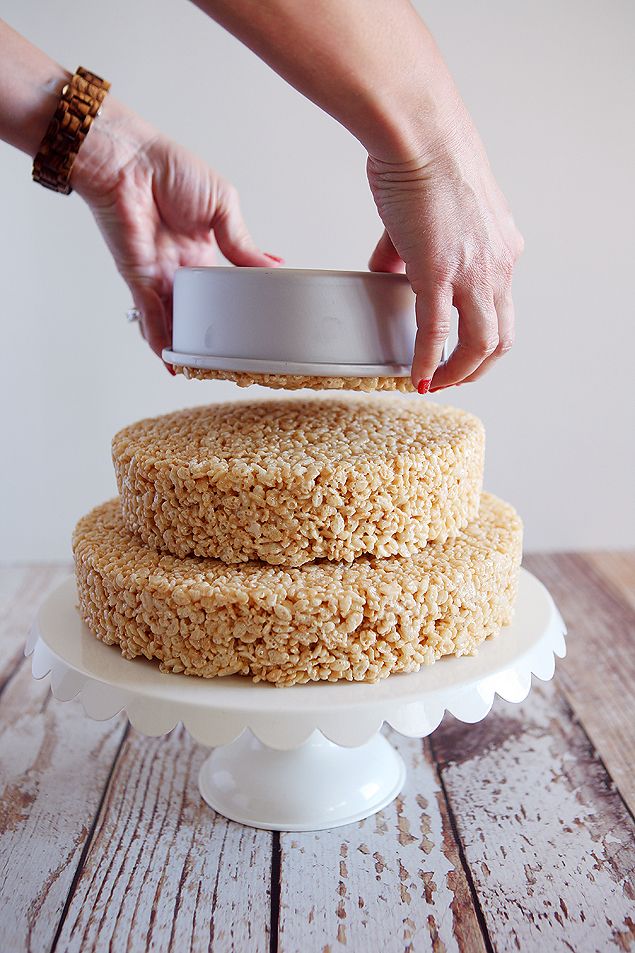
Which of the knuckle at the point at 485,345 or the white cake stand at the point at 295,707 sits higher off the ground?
the knuckle at the point at 485,345

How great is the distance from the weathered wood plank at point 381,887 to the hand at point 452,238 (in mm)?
705

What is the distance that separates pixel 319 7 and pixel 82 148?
67 centimetres

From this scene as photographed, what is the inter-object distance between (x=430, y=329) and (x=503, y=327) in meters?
0.11

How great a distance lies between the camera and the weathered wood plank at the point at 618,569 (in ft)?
7.73

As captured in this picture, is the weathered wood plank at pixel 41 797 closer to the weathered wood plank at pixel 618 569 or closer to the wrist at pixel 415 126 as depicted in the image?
the wrist at pixel 415 126

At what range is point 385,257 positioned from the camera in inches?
51.6

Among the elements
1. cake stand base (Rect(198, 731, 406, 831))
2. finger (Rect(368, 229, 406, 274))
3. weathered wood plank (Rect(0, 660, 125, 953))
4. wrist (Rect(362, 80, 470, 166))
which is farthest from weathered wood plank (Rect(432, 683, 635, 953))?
wrist (Rect(362, 80, 470, 166))

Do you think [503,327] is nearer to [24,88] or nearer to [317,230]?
[24,88]

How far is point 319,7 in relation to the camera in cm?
89

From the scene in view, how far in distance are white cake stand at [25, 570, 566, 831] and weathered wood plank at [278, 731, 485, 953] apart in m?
0.04

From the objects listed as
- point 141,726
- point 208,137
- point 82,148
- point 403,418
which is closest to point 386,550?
point 403,418

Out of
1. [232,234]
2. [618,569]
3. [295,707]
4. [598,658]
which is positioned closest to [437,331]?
[295,707]

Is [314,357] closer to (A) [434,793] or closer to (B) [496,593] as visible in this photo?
(B) [496,593]

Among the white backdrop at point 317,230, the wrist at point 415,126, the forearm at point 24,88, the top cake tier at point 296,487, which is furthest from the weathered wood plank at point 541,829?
the forearm at point 24,88
